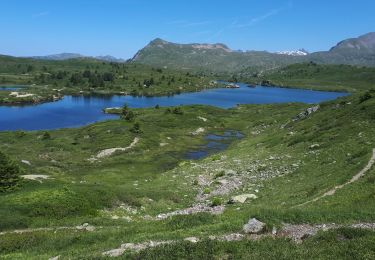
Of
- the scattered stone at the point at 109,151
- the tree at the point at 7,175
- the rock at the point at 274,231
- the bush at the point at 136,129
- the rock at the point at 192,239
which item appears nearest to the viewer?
the rock at the point at 192,239

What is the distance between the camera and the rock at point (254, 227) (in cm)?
2522

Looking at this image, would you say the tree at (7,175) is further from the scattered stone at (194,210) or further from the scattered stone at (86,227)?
the scattered stone at (194,210)

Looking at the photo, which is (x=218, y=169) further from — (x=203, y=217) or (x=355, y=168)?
(x=203, y=217)

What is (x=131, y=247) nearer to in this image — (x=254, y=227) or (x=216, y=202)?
(x=254, y=227)

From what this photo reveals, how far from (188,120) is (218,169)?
79920 mm

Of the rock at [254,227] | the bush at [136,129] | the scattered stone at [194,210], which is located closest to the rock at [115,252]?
the rock at [254,227]

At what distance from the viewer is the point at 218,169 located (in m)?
66.5

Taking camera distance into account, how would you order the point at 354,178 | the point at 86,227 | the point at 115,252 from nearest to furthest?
the point at 115,252, the point at 86,227, the point at 354,178

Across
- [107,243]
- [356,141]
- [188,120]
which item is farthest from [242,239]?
[188,120]

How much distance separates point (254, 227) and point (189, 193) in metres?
27.1

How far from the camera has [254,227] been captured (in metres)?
25.5

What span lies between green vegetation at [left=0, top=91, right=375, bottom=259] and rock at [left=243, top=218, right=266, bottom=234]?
474 mm

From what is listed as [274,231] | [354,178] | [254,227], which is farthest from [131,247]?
[354,178]

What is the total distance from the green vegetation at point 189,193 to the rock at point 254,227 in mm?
474
